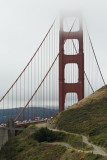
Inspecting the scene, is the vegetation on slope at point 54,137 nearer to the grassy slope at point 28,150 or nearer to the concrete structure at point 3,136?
the grassy slope at point 28,150

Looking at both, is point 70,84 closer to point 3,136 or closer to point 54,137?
point 54,137

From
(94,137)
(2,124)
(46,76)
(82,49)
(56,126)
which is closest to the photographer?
(94,137)

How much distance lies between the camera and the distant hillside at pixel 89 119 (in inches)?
1315

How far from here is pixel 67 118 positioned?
135ft

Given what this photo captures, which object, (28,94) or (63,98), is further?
(63,98)

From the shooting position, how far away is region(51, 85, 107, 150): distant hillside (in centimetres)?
3341

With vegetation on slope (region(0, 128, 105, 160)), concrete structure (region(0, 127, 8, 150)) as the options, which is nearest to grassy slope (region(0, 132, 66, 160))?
vegetation on slope (region(0, 128, 105, 160))

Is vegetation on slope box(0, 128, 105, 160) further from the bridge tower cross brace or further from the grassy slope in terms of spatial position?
the bridge tower cross brace

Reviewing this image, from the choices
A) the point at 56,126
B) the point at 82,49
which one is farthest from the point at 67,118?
the point at 82,49

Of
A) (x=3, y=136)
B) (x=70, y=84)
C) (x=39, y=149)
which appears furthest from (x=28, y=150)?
(x=70, y=84)

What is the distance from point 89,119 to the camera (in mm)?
38750

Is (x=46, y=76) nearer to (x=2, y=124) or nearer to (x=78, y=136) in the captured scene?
(x=2, y=124)

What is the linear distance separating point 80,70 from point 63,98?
6220 millimetres

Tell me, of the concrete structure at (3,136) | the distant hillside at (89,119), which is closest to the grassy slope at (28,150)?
the concrete structure at (3,136)
